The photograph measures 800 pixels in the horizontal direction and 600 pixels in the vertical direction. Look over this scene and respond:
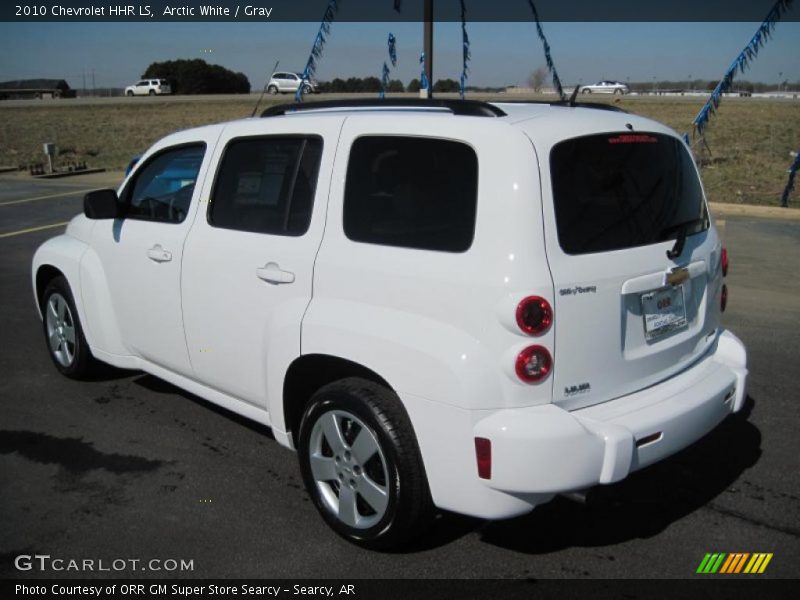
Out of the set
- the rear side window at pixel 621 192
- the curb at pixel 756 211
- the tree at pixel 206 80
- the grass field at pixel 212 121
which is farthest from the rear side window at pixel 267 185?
the tree at pixel 206 80

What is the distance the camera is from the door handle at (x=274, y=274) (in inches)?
140

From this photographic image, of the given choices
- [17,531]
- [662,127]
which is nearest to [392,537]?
[17,531]

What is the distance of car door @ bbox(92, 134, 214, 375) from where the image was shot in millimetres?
4316

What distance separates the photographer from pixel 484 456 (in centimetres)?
289

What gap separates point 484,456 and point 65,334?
3.74 metres

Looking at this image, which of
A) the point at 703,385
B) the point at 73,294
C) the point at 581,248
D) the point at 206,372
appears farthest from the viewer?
the point at 73,294

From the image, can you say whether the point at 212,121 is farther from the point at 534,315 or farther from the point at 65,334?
the point at 534,315

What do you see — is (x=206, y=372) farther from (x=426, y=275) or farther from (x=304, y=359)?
(x=426, y=275)

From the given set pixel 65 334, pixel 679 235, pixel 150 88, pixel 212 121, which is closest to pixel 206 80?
pixel 150 88

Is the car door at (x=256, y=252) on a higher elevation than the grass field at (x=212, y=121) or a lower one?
higher

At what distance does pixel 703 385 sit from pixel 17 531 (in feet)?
10.5

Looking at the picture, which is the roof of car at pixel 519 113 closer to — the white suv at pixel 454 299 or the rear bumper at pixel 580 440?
the white suv at pixel 454 299

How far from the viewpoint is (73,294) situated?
5191mm

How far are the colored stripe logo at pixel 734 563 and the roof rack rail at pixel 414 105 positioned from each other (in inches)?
81.9
